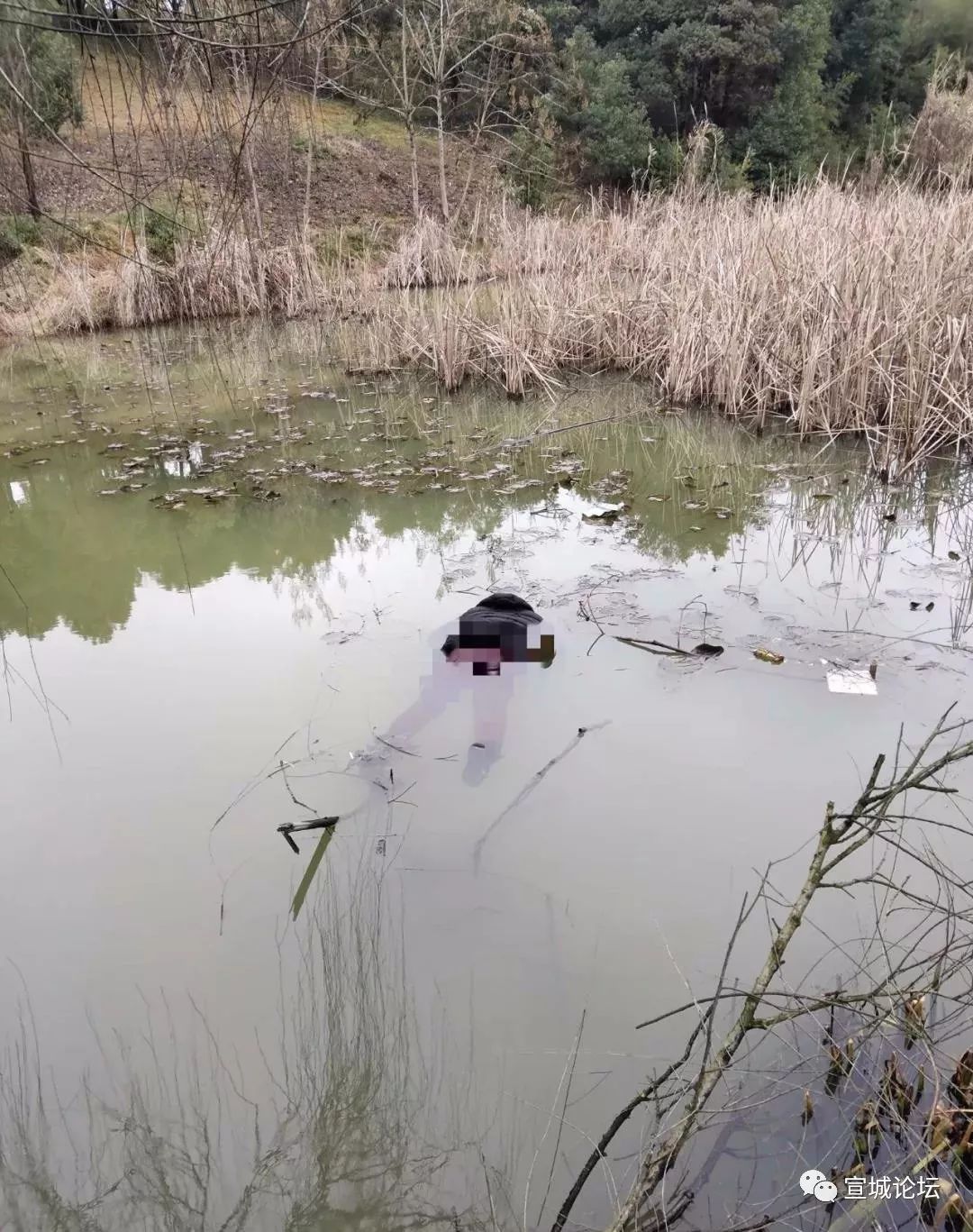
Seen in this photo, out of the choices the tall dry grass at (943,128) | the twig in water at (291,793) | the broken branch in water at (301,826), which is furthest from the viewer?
the tall dry grass at (943,128)

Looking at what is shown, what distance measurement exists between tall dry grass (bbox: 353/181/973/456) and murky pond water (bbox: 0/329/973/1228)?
494mm

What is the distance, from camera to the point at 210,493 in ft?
15.2

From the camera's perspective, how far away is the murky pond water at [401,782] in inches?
57.5

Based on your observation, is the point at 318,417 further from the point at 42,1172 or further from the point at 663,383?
the point at 42,1172

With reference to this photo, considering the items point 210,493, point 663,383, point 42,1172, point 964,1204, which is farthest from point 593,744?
point 663,383

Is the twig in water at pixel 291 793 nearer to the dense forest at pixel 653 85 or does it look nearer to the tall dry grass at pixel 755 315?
the tall dry grass at pixel 755 315

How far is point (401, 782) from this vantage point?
2.33 metres

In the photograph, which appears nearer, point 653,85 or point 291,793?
point 291,793

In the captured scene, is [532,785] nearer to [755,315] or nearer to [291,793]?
[291,793]

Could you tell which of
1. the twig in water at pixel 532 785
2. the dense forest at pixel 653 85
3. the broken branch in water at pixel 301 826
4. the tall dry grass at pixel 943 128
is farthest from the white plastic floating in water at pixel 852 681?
the dense forest at pixel 653 85

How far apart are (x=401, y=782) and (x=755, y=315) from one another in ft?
13.7

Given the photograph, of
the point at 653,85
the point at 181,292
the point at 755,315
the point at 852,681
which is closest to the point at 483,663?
the point at 852,681

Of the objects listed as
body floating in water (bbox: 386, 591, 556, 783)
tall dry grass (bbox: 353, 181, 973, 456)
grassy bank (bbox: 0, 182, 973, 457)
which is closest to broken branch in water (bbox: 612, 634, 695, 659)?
body floating in water (bbox: 386, 591, 556, 783)

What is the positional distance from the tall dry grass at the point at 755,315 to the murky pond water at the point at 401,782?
19.5 inches
